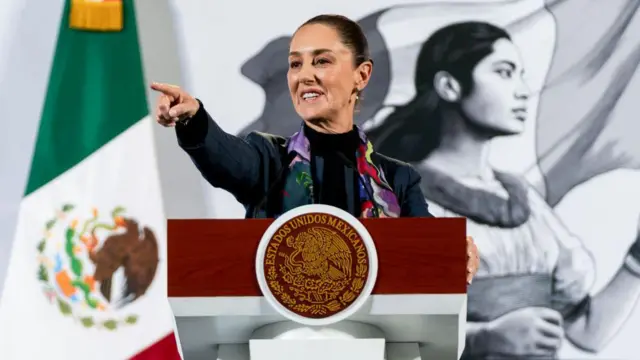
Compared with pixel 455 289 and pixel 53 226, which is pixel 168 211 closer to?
pixel 53 226

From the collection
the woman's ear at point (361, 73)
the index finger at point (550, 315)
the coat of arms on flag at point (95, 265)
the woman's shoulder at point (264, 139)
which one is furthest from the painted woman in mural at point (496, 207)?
the coat of arms on flag at point (95, 265)

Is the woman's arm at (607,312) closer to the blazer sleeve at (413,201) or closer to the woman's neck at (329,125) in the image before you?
the blazer sleeve at (413,201)

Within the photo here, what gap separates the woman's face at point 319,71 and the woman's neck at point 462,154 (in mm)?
587

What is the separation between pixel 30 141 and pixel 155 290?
66cm

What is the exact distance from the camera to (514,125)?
310cm

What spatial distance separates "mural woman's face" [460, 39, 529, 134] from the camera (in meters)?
3.12

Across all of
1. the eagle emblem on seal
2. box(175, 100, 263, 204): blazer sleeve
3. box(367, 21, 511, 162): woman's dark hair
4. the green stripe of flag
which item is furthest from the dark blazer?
the green stripe of flag

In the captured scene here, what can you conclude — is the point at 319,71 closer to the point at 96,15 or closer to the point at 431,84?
the point at 431,84

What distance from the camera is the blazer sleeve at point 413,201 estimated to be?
2.40 m

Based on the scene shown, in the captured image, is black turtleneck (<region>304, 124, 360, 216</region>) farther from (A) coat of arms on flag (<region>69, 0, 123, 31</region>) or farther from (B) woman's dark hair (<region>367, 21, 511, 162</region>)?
(A) coat of arms on flag (<region>69, 0, 123, 31</region>)

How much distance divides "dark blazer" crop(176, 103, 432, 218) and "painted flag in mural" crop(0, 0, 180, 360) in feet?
2.06

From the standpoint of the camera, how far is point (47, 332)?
114 inches

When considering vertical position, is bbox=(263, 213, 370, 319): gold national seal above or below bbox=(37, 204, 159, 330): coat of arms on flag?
above

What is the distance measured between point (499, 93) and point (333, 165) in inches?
34.6
